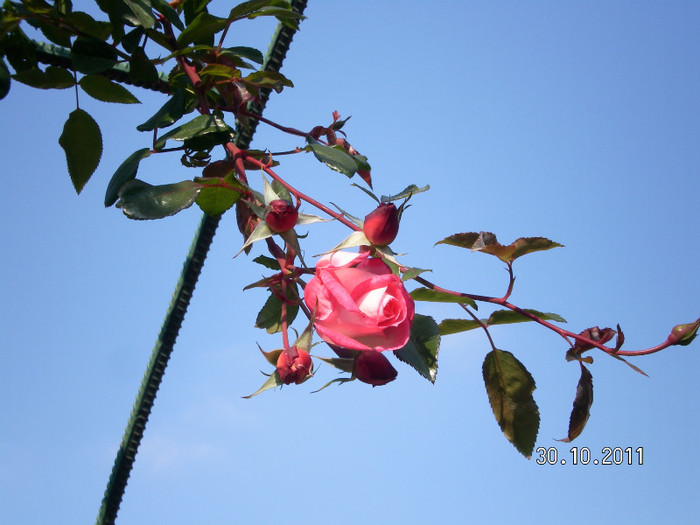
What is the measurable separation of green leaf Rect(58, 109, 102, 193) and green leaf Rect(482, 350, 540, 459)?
0.37m

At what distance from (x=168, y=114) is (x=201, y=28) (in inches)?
3.3

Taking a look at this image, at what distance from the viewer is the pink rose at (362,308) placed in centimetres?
33

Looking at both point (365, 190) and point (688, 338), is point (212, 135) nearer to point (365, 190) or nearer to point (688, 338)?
point (365, 190)

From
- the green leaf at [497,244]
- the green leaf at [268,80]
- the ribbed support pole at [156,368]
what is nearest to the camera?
the green leaf at [497,244]

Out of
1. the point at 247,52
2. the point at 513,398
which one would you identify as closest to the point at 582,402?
the point at 513,398

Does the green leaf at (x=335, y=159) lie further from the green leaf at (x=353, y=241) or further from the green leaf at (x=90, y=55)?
the green leaf at (x=90, y=55)

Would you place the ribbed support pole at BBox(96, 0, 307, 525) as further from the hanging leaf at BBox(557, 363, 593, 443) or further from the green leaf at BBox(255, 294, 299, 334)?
the hanging leaf at BBox(557, 363, 593, 443)

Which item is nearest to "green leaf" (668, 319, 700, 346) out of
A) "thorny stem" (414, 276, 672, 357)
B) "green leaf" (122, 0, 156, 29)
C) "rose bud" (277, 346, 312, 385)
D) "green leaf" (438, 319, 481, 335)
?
"thorny stem" (414, 276, 672, 357)

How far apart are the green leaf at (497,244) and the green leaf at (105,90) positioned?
0.30 m

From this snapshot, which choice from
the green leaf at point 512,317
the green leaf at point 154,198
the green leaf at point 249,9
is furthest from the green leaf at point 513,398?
the green leaf at point 249,9

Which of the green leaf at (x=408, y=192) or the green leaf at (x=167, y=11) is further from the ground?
the green leaf at (x=167, y=11)

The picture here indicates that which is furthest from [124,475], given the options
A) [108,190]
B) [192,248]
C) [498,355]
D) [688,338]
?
[688,338]

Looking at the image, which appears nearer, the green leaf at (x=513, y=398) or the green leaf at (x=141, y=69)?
the green leaf at (x=513, y=398)

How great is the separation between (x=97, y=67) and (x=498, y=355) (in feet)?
1.30
